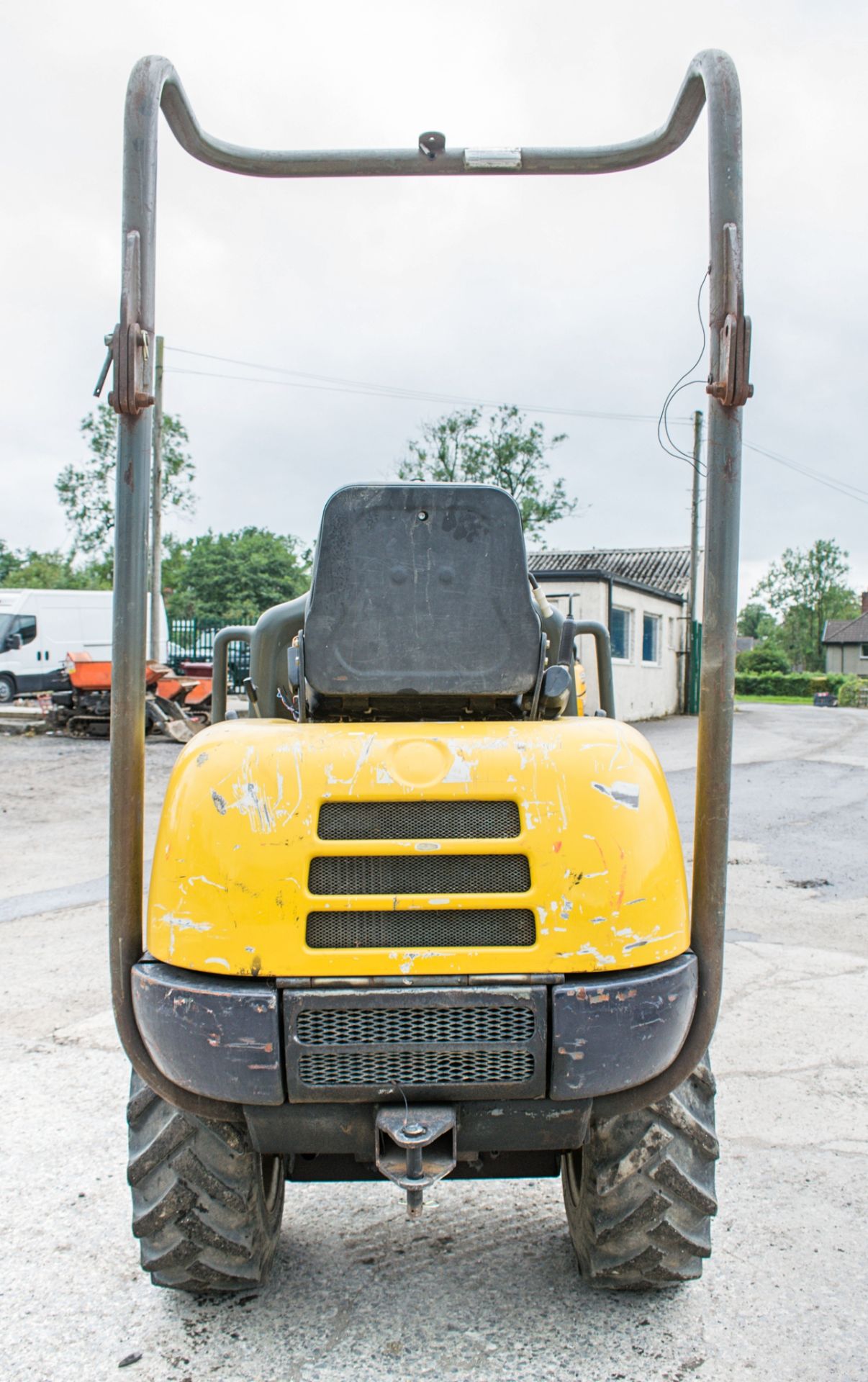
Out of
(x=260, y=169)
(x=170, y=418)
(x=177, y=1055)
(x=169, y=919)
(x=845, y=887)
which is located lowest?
(x=845, y=887)

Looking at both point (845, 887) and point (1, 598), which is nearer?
point (845, 887)

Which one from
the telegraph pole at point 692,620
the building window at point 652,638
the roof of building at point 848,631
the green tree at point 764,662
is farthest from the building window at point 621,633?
the roof of building at point 848,631

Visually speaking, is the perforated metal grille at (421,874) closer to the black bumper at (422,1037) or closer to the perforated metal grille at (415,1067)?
the black bumper at (422,1037)

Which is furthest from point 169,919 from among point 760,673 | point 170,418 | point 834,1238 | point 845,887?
point 760,673

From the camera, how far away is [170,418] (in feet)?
123

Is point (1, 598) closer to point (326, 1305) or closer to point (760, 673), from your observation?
point (326, 1305)

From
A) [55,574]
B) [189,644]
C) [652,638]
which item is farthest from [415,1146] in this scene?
[55,574]

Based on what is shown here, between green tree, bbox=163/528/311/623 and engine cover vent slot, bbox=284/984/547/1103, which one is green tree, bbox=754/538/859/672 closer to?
green tree, bbox=163/528/311/623

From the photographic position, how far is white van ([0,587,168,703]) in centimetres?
2645

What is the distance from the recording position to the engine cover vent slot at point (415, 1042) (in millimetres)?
2416

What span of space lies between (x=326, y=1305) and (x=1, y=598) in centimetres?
2633

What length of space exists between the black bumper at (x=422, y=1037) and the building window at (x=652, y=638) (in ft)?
85.6

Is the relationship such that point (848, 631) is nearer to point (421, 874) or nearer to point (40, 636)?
point (40, 636)

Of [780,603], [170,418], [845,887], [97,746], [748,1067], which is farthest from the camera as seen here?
[780,603]
